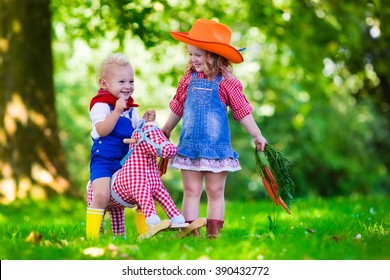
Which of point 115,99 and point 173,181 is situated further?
point 173,181

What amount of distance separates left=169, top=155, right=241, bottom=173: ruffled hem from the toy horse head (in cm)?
22

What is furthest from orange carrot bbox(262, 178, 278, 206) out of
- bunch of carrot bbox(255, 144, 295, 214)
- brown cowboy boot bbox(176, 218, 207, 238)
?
brown cowboy boot bbox(176, 218, 207, 238)

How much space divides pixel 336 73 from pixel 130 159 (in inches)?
488

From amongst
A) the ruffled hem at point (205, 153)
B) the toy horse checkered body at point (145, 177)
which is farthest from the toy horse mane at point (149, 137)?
the ruffled hem at point (205, 153)

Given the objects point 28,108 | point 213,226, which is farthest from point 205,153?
point 28,108

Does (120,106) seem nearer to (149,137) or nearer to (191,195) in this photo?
(149,137)

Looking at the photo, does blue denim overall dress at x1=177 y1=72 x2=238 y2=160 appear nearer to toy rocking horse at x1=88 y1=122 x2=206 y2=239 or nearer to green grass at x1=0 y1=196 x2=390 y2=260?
toy rocking horse at x1=88 y1=122 x2=206 y2=239

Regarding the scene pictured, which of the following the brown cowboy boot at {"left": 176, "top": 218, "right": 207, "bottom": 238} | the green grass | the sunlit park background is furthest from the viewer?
the brown cowboy boot at {"left": 176, "top": 218, "right": 207, "bottom": 238}

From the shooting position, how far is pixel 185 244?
15.3 feet

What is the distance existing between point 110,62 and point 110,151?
74cm

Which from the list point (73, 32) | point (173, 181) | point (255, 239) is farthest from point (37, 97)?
point (173, 181)

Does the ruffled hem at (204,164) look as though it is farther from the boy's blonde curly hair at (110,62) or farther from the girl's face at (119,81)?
the boy's blonde curly hair at (110,62)

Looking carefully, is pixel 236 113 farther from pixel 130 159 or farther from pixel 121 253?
pixel 121 253

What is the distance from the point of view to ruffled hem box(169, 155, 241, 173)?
5.47 m
